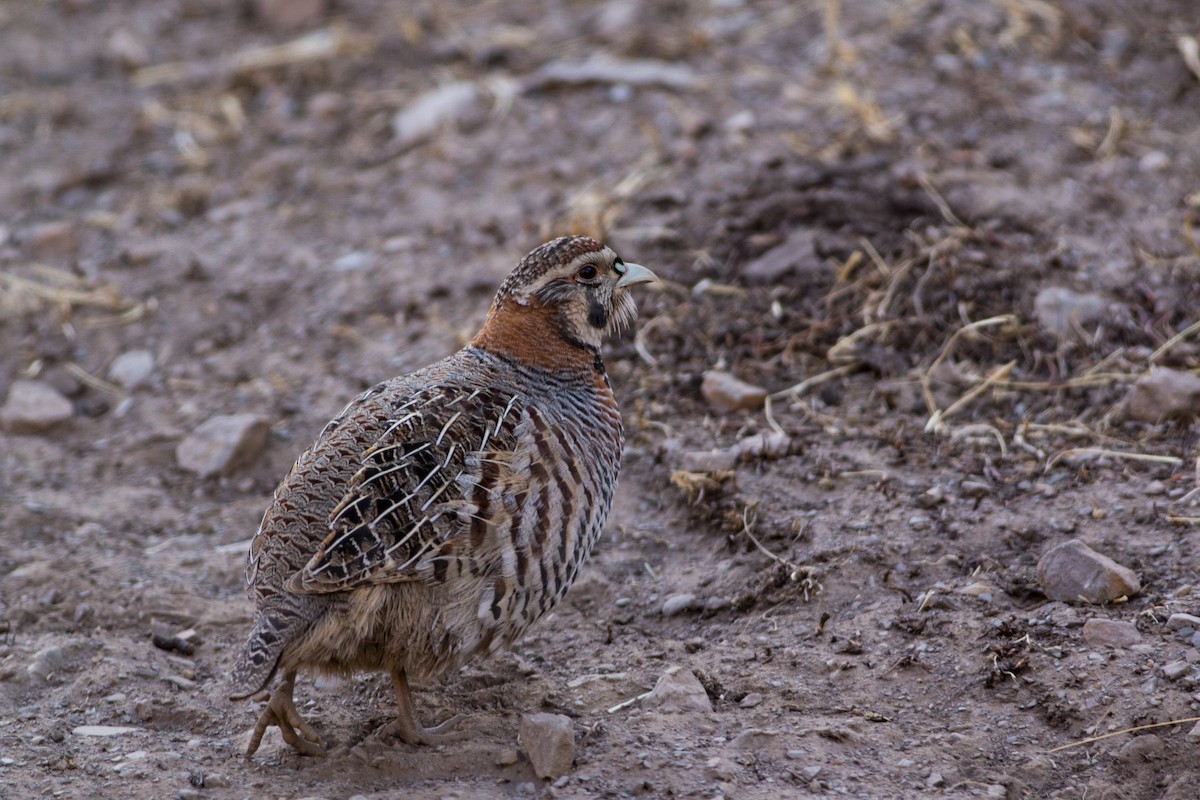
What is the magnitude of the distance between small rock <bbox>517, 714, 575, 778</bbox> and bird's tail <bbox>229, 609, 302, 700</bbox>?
2.88 feet

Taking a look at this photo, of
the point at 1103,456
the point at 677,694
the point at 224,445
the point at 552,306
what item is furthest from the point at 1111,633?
the point at 224,445

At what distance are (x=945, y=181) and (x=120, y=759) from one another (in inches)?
210

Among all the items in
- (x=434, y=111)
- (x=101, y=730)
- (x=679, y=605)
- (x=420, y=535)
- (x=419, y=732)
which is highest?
(x=434, y=111)

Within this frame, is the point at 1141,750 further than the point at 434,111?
No

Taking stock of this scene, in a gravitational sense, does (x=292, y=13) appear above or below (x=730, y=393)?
above

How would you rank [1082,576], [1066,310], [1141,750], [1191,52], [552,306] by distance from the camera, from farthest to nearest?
[1191,52] → [1066,310] → [552,306] → [1082,576] → [1141,750]

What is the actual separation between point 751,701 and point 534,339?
163 cm

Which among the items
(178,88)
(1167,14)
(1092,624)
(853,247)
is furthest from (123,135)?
(1092,624)

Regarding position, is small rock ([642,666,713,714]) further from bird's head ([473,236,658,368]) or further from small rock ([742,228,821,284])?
small rock ([742,228,821,284])

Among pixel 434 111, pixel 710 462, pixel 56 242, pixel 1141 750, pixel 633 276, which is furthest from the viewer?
pixel 434 111

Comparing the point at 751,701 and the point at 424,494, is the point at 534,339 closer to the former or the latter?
the point at 424,494

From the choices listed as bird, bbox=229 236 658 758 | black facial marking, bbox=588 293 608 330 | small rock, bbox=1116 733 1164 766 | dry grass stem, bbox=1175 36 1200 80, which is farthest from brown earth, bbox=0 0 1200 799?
black facial marking, bbox=588 293 608 330

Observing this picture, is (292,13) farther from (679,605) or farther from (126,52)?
(679,605)

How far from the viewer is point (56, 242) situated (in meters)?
9.03
